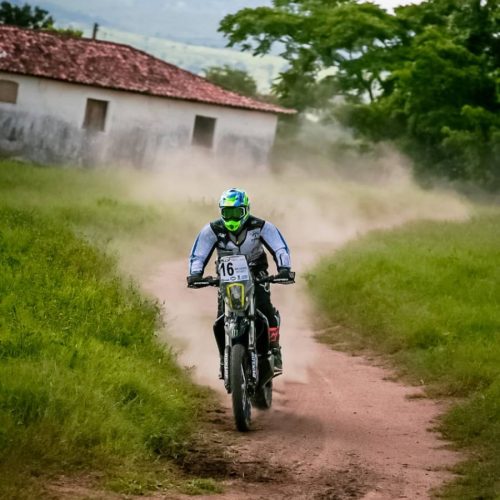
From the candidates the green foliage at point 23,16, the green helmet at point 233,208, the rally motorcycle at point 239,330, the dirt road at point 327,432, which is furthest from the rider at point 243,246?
the green foliage at point 23,16

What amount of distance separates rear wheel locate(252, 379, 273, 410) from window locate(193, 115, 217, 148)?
3125cm

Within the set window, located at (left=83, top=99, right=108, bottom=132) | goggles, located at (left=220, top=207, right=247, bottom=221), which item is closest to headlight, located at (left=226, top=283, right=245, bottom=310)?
goggles, located at (left=220, top=207, right=247, bottom=221)

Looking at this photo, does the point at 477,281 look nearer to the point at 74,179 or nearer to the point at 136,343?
the point at 136,343

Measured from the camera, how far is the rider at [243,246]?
10.3 metres

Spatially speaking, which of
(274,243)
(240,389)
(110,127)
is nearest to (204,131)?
(110,127)

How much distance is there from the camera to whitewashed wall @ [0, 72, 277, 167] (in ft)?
126

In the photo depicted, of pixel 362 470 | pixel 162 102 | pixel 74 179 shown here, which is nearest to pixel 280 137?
pixel 162 102

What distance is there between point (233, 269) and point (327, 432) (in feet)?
5.45

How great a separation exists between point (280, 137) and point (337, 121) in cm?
437

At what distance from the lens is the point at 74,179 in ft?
106

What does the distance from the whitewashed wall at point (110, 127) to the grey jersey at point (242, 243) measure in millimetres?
28713

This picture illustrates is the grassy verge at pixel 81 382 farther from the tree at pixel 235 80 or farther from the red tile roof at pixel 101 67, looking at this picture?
the tree at pixel 235 80

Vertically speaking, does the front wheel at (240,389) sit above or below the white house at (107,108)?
below

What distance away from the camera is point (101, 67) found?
40312mm
